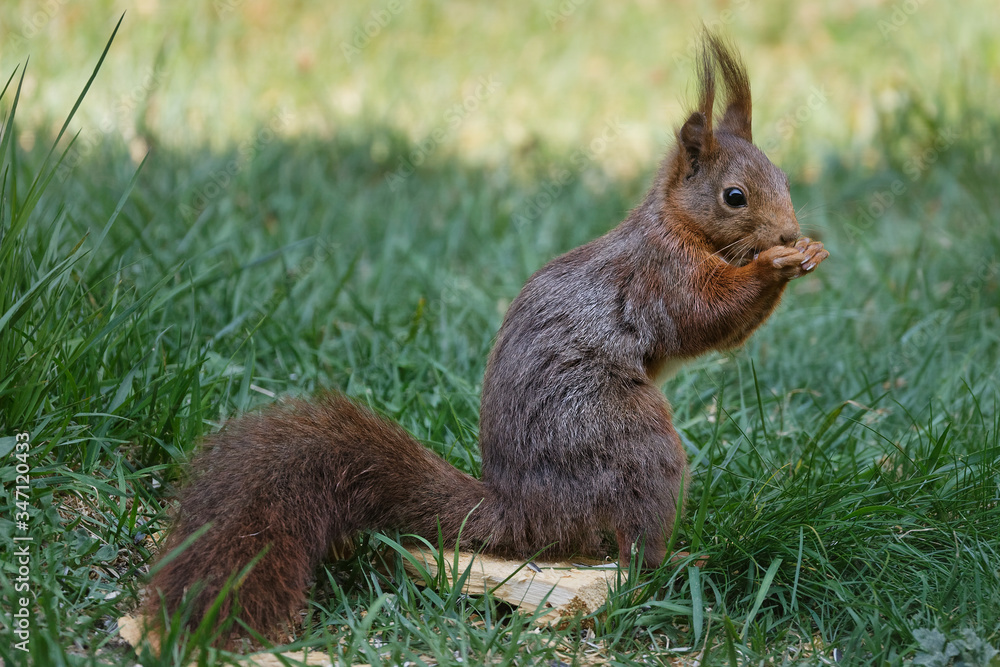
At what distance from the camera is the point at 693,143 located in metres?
2.71

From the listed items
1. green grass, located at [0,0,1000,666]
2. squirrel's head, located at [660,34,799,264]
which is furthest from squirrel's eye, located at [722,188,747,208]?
green grass, located at [0,0,1000,666]

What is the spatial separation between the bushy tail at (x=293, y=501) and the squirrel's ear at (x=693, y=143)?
1045mm

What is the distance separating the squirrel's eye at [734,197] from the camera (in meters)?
2.65

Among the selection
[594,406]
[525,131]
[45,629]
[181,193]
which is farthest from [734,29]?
[45,629]

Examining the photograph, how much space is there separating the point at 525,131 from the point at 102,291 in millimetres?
3974

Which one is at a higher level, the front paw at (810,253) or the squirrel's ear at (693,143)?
the squirrel's ear at (693,143)

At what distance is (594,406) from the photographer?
7.85ft

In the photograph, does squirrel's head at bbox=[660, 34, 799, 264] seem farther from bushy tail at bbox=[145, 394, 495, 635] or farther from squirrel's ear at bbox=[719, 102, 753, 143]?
bushy tail at bbox=[145, 394, 495, 635]

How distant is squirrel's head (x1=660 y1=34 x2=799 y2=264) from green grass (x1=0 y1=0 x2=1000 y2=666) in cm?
14

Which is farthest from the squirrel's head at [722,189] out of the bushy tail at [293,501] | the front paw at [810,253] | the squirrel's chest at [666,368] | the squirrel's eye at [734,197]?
the bushy tail at [293,501]

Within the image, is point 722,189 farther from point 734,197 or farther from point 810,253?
point 810,253

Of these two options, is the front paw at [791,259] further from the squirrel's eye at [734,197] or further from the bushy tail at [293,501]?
the bushy tail at [293,501]

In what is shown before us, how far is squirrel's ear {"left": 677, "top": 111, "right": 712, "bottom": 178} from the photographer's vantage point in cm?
267

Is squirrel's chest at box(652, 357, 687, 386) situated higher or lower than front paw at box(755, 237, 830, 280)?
lower
